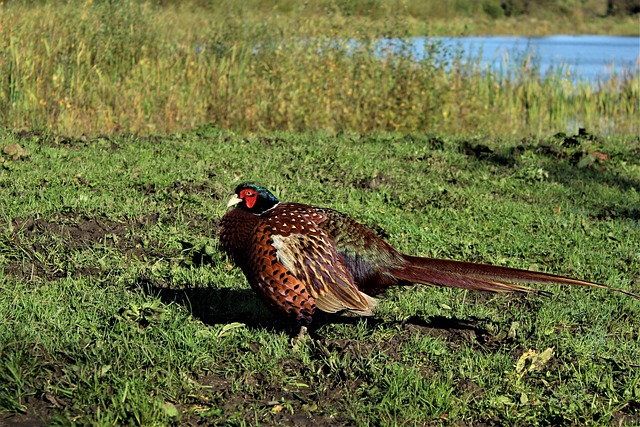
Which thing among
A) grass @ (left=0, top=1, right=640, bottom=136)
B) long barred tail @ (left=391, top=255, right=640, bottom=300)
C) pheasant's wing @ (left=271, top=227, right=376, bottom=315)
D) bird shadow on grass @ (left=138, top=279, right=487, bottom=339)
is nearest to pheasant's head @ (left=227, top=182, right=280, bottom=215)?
pheasant's wing @ (left=271, top=227, right=376, bottom=315)

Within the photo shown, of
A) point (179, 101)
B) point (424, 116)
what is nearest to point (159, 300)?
point (179, 101)

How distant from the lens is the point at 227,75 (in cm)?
1177

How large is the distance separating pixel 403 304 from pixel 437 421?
56.5 inches

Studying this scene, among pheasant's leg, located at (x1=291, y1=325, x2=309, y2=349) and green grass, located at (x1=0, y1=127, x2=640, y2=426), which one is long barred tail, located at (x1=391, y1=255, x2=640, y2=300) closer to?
green grass, located at (x1=0, y1=127, x2=640, y2=426)

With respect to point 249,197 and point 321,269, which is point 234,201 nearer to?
point 249,197

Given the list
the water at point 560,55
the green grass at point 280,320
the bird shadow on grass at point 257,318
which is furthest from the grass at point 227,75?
the bird shadow on grass at point 257,318

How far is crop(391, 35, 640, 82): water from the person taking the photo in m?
14.6

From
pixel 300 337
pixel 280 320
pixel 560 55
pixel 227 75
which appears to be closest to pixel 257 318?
pixel 280 320

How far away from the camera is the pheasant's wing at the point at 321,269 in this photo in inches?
169

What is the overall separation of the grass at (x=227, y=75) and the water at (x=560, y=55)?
0.75m

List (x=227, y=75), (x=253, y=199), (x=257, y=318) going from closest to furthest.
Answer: (x=253, y=199)
(x=257, y=318)
(x=227, y=75)

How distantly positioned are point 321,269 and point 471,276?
2.50 feet

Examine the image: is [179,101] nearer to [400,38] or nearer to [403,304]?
[400,38]

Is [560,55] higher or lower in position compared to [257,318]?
lower
